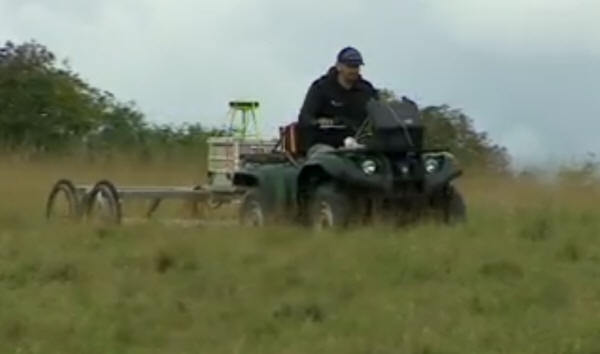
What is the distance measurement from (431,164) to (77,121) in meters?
17.8

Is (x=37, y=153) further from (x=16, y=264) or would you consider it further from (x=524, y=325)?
(x=524, y=325)

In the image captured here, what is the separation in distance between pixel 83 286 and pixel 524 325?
2631mm

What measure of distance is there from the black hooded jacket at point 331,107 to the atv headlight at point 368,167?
2.90 ft

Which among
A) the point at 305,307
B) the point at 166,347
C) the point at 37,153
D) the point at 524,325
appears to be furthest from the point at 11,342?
the point at 37,153

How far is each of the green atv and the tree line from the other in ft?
37.4

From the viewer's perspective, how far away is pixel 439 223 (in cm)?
1334

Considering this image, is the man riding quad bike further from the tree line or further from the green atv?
the tree line

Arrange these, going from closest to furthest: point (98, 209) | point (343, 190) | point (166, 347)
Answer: point (166, 347), point (343, 190), point (98, 209)

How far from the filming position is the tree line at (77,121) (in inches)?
1080

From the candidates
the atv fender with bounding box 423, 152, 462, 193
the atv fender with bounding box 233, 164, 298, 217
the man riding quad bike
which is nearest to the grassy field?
the atv fender with bounding box 423, 152, 462, 193

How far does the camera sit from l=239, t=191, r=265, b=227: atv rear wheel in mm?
13922

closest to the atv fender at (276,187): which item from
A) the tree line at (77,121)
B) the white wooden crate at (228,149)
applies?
the white wooden crate at (228,149)

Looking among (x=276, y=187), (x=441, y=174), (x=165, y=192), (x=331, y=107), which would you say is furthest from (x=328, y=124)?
(x=165, y=192)

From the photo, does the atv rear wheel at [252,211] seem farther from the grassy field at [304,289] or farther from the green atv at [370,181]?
the grassy field at [304,289]
